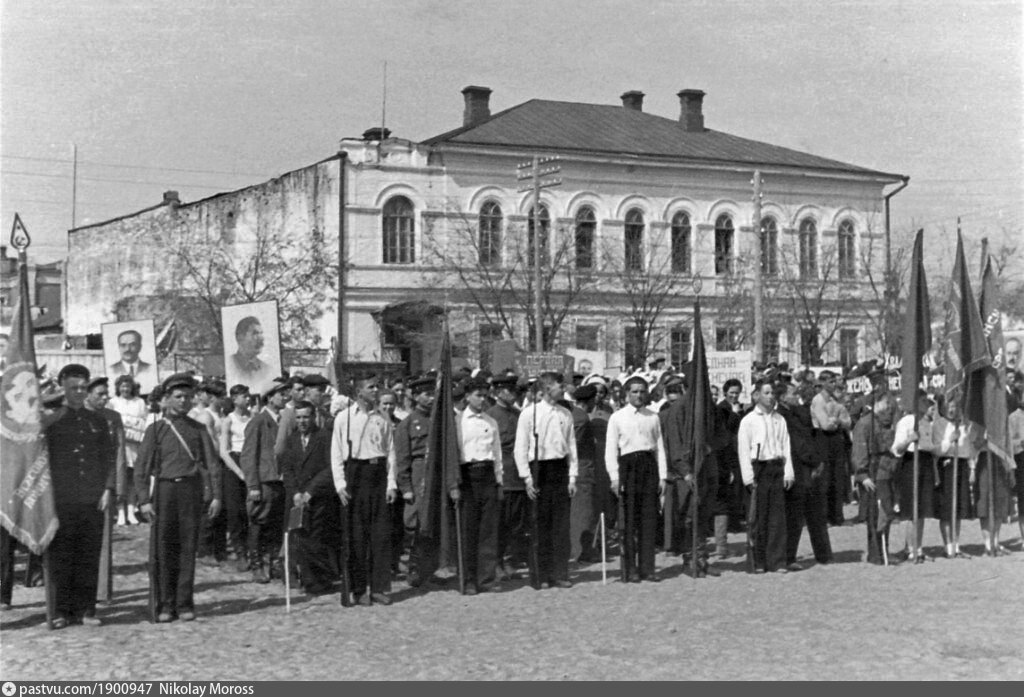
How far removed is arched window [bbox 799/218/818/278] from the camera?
47.4m

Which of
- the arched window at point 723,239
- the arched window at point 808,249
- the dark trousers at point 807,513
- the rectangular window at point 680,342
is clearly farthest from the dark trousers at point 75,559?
the arched window at point 723,239

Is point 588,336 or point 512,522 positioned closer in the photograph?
point 512,522

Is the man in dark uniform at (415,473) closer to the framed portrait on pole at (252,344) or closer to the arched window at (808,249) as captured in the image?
the framed portrait on pole at (252,344)

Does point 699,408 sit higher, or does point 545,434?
point 699,408

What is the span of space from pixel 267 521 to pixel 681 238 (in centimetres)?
3609

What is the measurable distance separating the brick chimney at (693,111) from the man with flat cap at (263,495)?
40390 millimetres

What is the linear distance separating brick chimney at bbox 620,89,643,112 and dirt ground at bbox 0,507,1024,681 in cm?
4098

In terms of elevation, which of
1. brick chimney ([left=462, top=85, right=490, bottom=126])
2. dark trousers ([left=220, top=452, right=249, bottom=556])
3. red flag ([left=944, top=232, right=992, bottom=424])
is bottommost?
dark trousers ([left=220, top=452, right=249, bottom=556])

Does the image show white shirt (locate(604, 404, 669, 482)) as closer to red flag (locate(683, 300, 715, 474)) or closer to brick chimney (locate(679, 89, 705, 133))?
red flag (locate(683, 300, 715, 474))

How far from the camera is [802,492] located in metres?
14.8

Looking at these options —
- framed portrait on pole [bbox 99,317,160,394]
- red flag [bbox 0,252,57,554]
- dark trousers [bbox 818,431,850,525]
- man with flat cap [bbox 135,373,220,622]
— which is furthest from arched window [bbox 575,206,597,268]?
red flag [bbox 0,252,57,554]

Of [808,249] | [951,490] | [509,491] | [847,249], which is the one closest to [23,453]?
[509,491]

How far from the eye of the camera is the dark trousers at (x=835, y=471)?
59.9 feet

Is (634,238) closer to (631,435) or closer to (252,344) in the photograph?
(252,344)
